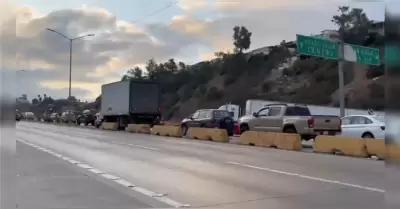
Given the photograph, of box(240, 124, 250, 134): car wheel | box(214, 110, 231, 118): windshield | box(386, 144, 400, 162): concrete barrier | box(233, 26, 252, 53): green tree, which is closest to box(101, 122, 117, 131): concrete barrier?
box(214, 110, 231, 118): windshield

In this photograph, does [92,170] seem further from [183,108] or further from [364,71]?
[183,108]

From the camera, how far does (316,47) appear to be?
91.7 ft

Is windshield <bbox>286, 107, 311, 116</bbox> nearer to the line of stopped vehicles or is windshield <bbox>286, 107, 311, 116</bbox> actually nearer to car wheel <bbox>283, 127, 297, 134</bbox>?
the line of stopped vehicles

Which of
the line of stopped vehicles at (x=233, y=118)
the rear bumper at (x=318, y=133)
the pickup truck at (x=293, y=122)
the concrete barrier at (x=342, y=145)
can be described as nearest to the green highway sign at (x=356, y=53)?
the line of stopped vehicles at (x=233, y=118)

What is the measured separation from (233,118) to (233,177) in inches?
759

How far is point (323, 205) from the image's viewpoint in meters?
8.11

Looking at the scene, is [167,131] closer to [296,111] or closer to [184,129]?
[184,129]

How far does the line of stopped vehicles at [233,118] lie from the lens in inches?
852

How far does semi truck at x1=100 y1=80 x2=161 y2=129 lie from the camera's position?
3866 centimetres

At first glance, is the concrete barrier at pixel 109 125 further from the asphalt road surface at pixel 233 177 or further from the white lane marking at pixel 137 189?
the white lane marking at pixel 137 189

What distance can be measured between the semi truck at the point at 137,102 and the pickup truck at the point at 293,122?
571 inches

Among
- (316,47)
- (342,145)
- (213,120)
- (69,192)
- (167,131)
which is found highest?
(316,47)

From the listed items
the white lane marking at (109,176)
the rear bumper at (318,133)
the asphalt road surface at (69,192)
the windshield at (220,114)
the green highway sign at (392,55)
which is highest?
the windshield at (220,114)

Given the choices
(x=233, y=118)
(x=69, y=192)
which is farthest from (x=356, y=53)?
(x=69, y=192)
